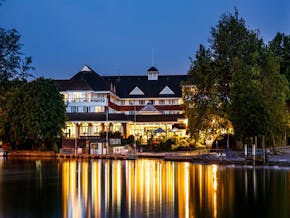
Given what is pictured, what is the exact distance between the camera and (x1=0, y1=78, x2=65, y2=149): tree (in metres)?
71.6

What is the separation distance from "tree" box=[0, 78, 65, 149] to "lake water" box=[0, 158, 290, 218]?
26.2 m

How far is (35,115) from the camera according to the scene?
71.6 meters

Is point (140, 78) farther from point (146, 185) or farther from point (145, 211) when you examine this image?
point (145, 211)

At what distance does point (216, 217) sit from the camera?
22344 mm

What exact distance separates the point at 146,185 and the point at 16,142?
1734 inches

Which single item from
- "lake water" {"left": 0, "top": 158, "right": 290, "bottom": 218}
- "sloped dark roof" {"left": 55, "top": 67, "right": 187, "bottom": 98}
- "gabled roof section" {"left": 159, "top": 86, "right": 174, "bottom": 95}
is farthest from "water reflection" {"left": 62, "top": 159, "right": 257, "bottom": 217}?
"gabled roof section" {"left": 159, "top": 86, "right": 174, "bottom": 95}

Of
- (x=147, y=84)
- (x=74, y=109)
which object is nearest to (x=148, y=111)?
(x=147, y=84)

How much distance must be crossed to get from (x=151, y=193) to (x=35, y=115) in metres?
44.1

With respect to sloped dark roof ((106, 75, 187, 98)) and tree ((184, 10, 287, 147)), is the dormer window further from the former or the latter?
tree ((184, 10, 287, 147))

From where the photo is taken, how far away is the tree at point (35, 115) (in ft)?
235

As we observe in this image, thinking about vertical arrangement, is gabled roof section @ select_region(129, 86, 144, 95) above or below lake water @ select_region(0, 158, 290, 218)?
above

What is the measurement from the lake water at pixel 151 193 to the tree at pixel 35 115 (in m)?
26.2

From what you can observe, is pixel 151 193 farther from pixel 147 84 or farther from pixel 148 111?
pixel 147 84

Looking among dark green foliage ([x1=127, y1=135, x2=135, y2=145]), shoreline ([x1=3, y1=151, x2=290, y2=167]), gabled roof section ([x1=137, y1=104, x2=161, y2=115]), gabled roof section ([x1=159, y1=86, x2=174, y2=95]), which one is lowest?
shoreline ([x1=3, y1=151, x2=290, y2=167])
